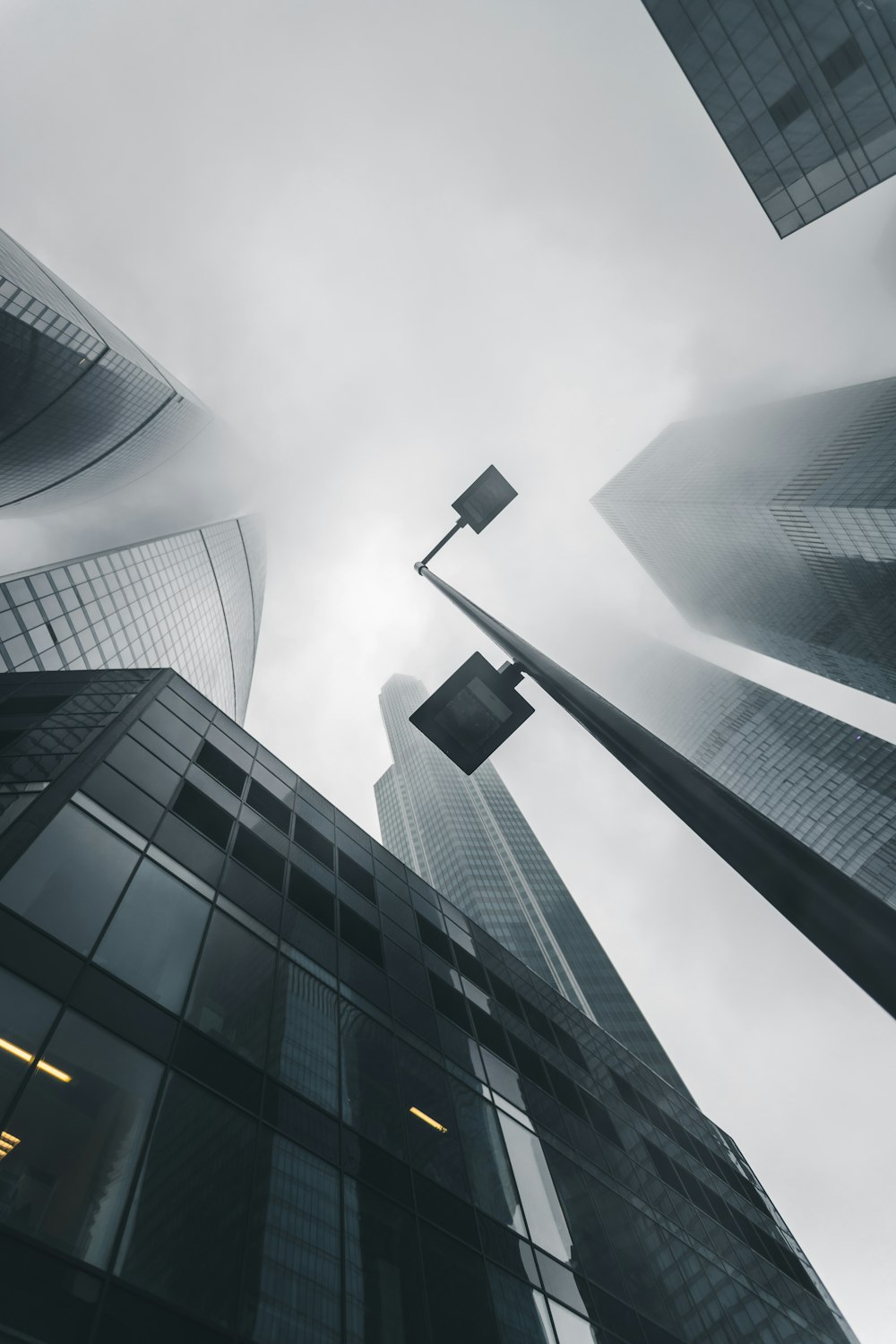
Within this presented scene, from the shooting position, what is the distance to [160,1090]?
937 centimetres

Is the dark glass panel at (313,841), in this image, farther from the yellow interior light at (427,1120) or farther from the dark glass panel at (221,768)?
the yellow interior light at (427,1120)

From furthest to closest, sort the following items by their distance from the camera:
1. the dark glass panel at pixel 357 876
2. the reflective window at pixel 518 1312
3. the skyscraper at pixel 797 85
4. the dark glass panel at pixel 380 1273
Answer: the skyscraper at pixel 797 85
the dark glass panel at pixel 357 876
the reflective window at pixel 518 1312
the dark glass panel at pixel 380 1273

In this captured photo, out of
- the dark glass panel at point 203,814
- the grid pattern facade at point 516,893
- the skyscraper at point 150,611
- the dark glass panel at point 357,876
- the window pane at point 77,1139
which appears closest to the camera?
the window pane at point 77,1139

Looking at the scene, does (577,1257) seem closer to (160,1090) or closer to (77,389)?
(160,1090)

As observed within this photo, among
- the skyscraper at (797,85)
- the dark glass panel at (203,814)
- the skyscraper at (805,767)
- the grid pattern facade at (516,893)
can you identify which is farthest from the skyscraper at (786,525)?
the dark glass panel at (203,814)

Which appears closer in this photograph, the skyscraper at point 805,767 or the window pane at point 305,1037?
the window pane at point 305,1037

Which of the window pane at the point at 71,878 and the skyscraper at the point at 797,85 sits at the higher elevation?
the skyscraper at the point at 797,85

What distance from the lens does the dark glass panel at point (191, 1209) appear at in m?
7.64

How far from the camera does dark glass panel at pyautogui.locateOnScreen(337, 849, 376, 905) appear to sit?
66.1 feet

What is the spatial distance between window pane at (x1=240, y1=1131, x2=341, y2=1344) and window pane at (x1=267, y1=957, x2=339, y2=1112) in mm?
1197

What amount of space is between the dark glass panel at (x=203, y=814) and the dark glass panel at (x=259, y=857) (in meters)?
0.42

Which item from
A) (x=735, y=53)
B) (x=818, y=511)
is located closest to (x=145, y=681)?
(x=735, y=53)

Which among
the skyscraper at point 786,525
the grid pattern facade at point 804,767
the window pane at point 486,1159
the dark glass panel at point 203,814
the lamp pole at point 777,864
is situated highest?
the skyscraper at point 786,525

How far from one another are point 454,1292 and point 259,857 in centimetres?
935
